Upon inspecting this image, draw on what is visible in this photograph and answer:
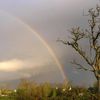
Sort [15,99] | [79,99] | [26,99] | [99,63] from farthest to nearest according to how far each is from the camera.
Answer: [15,99]
[26,99]
[79,99]
[99,63]

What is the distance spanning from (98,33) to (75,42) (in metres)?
2.40

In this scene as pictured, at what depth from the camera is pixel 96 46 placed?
98.0 feet

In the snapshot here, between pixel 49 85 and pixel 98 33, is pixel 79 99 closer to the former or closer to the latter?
pixel 98 33

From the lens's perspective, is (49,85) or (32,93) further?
(49,85)

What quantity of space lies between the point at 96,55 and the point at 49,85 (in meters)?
39.6

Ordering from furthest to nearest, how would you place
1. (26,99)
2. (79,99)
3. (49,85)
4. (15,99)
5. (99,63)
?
(49,85)
(15,99)
(26,99)
(79,99)
(99,63)

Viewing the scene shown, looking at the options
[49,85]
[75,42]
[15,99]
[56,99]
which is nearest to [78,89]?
[49,85]

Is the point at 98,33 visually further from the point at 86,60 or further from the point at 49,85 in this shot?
the point at 49,85

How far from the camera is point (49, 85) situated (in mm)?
68125

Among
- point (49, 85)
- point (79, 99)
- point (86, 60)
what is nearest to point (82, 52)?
point (86, 60)

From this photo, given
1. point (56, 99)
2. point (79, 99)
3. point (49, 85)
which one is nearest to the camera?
point (79, 99)

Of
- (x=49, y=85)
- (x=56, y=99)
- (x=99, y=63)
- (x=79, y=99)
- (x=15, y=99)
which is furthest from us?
(x=49, y=85)

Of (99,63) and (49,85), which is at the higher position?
(49,85)

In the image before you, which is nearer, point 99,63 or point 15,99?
point 99,63
